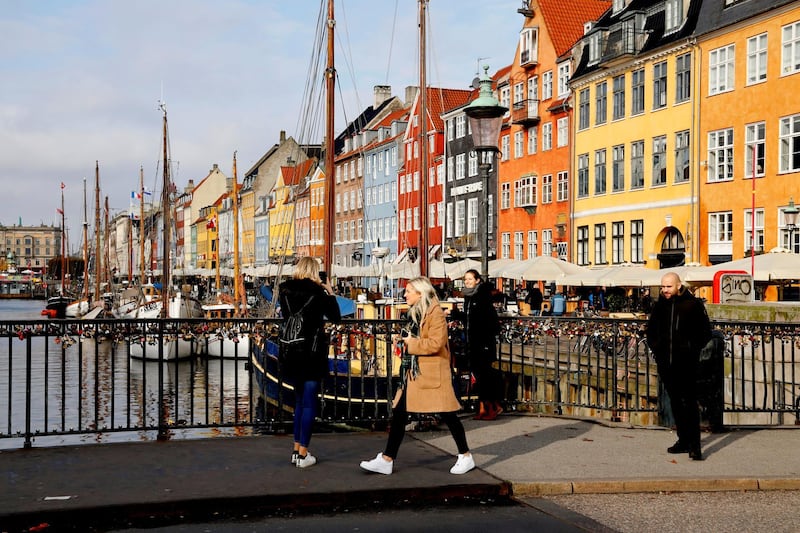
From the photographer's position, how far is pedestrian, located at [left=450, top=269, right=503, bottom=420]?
11938mm

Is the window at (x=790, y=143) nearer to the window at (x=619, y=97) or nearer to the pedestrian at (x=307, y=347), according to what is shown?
A: the window at (x=619, y=97)

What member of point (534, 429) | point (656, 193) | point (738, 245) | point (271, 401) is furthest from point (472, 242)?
point (534, 429)

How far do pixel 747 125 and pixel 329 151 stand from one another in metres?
16.9

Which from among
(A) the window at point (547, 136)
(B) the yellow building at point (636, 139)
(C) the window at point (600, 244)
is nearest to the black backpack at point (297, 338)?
(B) the yellow building at point (636, 139)

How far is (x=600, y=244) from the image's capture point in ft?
146

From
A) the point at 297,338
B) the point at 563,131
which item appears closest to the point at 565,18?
the point at 563,131

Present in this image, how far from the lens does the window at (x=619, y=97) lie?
42.8 metres

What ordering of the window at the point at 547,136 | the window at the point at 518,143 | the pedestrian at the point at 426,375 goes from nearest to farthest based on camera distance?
1. the pedestrian at the point at 426,375
2. the window at the point at 547,136
3. the window at the point at 518,143

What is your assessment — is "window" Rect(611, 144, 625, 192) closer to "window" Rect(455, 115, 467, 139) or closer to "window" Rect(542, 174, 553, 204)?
"window" Rect(542, 174, 553, 204)

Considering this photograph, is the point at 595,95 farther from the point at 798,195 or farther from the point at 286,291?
the point at 286,291

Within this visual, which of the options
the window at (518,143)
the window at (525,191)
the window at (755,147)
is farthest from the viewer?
the window at (518,143)

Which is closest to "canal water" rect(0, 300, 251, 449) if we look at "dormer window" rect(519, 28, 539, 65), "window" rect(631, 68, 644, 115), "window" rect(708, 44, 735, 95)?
"window" rect(631, 68, 644, 115)

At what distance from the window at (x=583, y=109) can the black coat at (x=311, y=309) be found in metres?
38.8

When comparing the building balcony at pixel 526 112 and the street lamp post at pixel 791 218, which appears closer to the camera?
the street lamp post at pixel 791 218
